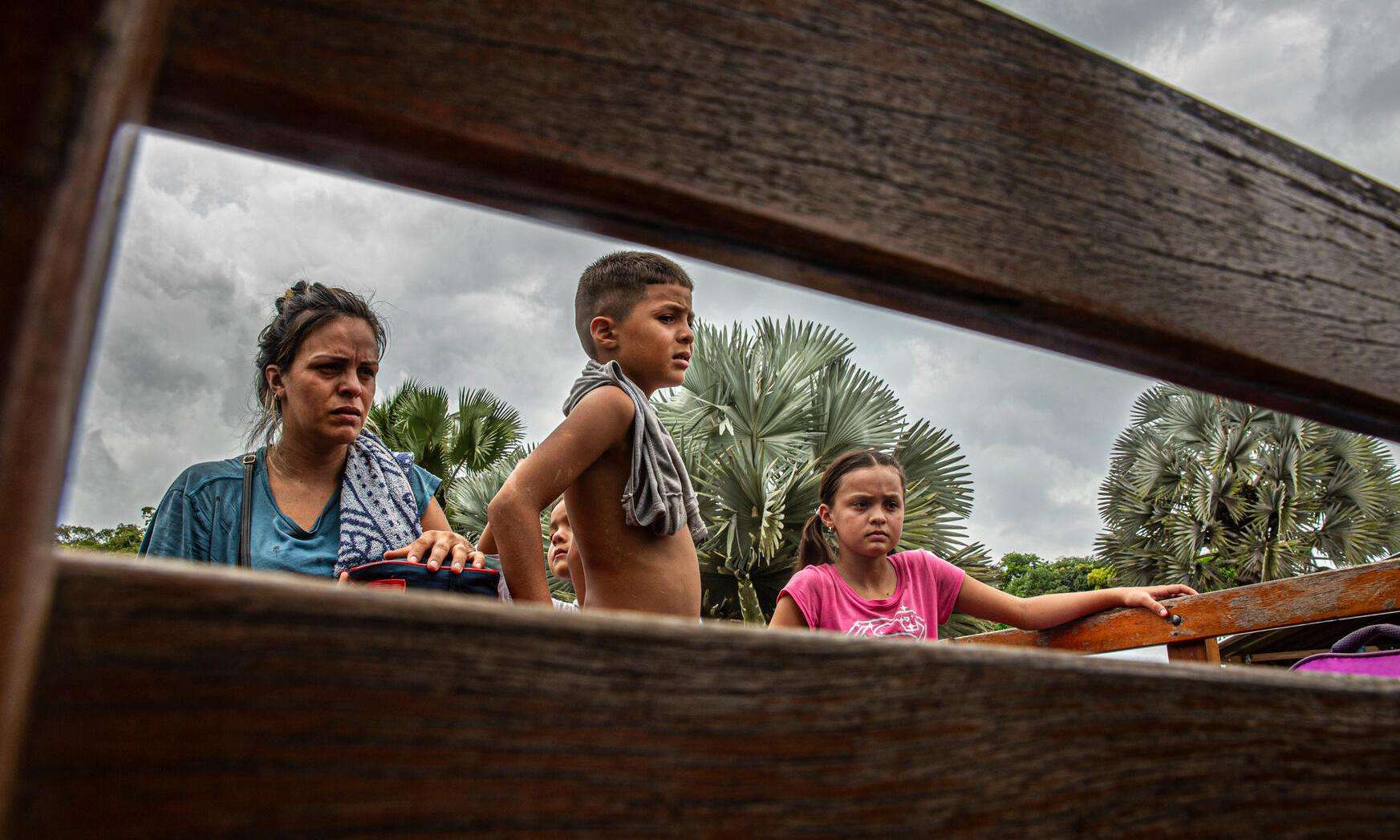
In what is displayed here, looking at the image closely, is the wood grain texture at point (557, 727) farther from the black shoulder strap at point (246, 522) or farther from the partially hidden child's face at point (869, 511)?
the partially hidden child's face at point (869, 511)

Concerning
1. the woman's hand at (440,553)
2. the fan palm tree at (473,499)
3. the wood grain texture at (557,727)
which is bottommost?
the wood grain texture at (557,727)

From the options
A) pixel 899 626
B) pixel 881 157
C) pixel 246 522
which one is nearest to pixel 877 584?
pixel 899 626

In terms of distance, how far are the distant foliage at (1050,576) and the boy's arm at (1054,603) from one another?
966 inches

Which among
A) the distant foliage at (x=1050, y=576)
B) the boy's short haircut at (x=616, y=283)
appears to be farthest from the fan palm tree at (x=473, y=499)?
the distant foliage at (x=1050, y=576)

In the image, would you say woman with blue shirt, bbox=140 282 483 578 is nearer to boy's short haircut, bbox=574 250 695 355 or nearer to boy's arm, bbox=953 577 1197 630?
boy's short haircut, bbox=574 250 695 355

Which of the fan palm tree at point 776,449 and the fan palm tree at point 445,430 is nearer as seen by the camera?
the fan palm tree at point 776,449

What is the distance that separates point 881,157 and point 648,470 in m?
1.53

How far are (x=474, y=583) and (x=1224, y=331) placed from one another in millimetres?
1568

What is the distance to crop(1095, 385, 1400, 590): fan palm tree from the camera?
45.6 feet

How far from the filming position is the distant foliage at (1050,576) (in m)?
27.2

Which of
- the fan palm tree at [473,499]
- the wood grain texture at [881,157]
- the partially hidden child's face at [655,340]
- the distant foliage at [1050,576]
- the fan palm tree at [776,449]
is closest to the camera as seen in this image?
the wood grain texture at [881,157]

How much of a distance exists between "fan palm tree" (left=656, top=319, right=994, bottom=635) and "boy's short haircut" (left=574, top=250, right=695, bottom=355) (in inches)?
223

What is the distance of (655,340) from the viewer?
2404 millimetres

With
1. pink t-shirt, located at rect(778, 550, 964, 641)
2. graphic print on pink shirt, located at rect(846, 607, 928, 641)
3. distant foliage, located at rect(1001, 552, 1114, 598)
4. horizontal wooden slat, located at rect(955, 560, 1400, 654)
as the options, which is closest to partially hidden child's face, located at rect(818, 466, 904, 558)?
pink t-shirt, located at rect(778, 550, 964, 641)
